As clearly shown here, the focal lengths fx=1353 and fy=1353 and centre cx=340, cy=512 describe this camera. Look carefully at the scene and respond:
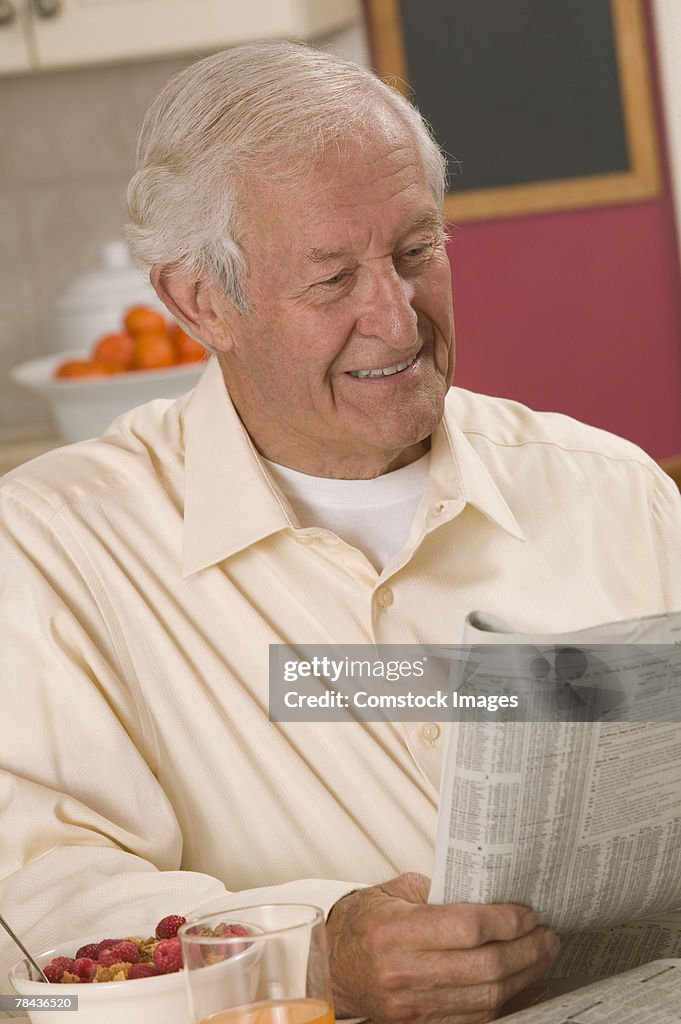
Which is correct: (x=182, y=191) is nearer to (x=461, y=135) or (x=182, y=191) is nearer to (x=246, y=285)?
(x=246, y=285)

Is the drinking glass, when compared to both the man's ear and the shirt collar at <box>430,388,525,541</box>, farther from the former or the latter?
the man's ear

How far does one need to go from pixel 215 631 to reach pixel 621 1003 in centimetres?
54

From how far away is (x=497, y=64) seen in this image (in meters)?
3.21

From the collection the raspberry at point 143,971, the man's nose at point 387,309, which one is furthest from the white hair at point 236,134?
the raspberry at point 143,971

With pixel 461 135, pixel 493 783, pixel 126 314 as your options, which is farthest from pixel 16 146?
pixel 493 783

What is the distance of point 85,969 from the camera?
85cm

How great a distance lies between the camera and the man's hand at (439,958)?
91 centimetres

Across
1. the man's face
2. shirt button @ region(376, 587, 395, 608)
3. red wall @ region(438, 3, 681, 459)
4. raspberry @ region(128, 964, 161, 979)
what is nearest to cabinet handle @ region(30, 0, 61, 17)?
red wall @ region(438, 3, 681, 459)

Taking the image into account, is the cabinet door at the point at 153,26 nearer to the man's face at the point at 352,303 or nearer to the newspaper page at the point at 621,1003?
the man's face at the point at 352,303

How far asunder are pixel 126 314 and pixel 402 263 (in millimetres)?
1580

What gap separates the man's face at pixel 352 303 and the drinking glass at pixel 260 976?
62 centimetres

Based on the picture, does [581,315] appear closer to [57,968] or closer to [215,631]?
[215,631]

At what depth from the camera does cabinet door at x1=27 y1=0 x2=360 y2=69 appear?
116 inches

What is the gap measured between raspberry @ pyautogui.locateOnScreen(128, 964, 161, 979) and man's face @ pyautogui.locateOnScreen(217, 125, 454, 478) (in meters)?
0.59
